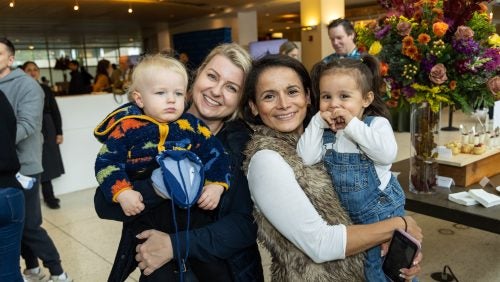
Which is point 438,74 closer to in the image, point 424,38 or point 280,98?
point 424,38

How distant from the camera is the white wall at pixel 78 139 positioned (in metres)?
5.61

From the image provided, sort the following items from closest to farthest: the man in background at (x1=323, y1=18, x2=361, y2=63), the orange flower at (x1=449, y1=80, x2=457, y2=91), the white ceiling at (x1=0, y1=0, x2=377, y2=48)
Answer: the orange flower at (x1=449, y1=80, x2=457, y2=91) < the man in background at (x1=323, y1=18, x2=361, y2=63) < the white ceiling at (x1=0, y1=0, x2=377, y2=48)

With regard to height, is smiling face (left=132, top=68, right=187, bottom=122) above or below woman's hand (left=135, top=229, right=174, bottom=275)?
above

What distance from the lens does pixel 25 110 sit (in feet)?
10.6

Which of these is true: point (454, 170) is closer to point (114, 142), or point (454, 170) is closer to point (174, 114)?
point (174, 114)

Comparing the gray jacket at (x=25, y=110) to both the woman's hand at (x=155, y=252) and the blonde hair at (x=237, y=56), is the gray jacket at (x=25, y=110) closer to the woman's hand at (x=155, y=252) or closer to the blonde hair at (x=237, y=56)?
the blonde hair at (x=237, y=56)

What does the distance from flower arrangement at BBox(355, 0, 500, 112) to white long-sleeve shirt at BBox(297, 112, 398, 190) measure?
833mm

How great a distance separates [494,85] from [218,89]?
1339 mm

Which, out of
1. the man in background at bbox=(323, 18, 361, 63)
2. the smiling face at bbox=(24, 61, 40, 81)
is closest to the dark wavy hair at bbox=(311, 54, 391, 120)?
the man in background at bbox=(323, 18, 361, 63)

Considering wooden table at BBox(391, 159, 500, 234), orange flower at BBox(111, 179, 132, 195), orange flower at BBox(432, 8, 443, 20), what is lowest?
wooden table at BBox(391, 159, 500, 234)

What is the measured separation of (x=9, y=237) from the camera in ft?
7.06

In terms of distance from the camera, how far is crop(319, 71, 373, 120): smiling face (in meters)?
1.56

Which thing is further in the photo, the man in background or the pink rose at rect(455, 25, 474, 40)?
the man in background

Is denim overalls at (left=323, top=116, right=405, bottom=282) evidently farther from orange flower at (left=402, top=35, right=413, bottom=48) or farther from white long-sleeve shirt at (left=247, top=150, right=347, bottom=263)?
orange flower at (left=402, top=35, right=413, bottom=48)
